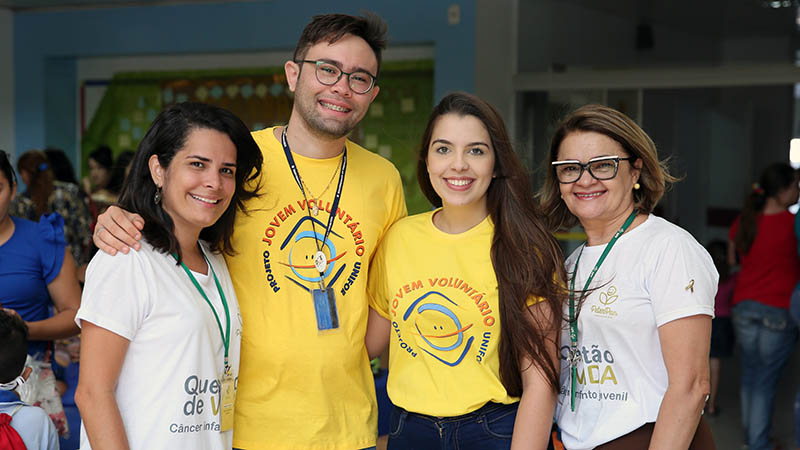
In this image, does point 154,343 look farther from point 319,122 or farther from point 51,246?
point 51,246

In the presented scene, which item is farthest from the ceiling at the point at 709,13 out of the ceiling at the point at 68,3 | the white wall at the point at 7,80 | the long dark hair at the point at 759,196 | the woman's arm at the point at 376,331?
the white wall at the point at 7,80

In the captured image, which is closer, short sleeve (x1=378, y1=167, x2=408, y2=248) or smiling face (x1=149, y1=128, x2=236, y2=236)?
smiling face (x1=149, y1=128, x2=236, y2=236)

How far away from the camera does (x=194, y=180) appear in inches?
83.0

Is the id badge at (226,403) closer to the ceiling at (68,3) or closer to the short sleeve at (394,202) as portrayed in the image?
the short sleeve at (394,202)

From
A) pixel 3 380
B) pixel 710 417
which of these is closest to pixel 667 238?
pixel 3 380

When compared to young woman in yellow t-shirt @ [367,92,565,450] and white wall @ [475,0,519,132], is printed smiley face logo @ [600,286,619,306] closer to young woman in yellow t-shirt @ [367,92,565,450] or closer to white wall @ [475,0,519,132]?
young woman in yellow t-shirt @ [367,92,565,450]

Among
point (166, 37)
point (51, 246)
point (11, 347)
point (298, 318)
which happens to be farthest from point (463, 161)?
point (166, 37)

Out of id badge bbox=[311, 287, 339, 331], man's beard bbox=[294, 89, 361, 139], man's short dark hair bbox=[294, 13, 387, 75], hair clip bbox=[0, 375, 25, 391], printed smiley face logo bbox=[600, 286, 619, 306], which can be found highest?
man's short dark hair bbox=[294, 13, 387, 75]

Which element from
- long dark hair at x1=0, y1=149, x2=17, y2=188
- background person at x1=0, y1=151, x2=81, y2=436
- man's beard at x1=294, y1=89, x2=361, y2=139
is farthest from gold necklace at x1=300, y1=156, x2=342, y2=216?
long dark hair at x1=0, y1=149, x2=17, y2=188

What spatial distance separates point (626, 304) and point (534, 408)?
Result: 38cm

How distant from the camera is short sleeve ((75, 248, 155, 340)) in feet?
6.26

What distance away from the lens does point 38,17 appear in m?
9.04

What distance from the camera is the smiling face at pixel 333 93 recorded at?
2471 millimetres

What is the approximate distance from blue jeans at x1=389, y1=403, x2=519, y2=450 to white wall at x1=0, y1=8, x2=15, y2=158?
8.30 meters
